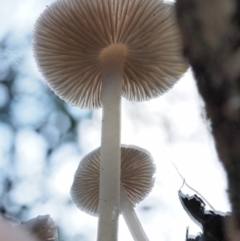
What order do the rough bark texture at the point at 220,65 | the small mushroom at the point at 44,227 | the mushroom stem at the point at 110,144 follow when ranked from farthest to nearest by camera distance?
the small mushroom at the point at 44,227
the mushroom stem at the point at 110,144
the rough bark texture at the point at 220,65

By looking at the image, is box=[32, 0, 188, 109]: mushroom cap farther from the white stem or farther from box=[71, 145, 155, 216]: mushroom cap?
the white stem

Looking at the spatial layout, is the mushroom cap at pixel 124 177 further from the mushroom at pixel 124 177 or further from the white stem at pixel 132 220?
the white stem at pixel 132 220

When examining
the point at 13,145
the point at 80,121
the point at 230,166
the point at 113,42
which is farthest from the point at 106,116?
the point at 13,145

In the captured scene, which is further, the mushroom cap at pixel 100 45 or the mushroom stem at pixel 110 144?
the mushroom cap at pixel 100 45

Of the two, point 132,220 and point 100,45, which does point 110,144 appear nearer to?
point 132,220

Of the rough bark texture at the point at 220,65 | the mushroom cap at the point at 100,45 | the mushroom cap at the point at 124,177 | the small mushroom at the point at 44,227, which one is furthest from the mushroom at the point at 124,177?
the rough bark texture at the point at 220,65

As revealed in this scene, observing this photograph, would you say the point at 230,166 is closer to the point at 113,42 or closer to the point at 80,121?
the point at 113,42

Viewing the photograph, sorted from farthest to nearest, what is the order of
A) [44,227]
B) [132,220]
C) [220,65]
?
[44,227]
[132,220]
[220,65]

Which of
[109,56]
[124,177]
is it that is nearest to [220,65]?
[109,56]
